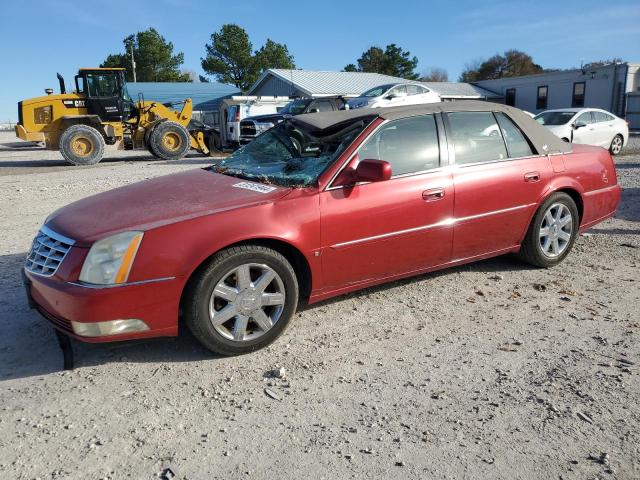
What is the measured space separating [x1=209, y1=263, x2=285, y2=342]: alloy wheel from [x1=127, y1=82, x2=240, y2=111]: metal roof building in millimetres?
43169

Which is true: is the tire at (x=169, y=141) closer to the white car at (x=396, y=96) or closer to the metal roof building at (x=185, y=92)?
the white car at (x=396, y=96)

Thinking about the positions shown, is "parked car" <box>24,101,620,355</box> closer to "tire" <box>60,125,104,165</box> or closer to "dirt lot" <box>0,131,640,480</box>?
"dirt lot" <box>0,131,640,480</box>

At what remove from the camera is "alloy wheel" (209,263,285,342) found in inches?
126

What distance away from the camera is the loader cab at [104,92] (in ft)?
55.3

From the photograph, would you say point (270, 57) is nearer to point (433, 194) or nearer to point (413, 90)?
point (413, 90)

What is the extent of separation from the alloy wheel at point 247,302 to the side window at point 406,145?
1.18m

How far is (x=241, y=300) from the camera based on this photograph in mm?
3250

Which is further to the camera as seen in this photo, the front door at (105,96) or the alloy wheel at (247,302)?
the front door at (105,96)

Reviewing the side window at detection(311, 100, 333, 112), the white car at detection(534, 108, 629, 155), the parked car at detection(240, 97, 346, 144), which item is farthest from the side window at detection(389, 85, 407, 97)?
the white car at detection(534, 108, 629, 155)

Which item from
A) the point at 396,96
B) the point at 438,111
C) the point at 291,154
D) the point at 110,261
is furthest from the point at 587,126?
the point at 110,261

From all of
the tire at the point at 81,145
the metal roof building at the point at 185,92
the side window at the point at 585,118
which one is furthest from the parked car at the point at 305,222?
the metal roof building at the point at 185,92

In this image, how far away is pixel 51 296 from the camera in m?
3.01

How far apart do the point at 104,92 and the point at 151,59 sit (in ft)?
184

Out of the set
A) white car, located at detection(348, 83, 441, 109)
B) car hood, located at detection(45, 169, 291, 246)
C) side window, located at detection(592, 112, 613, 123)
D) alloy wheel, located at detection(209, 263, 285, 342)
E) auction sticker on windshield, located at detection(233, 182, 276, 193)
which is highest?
white car, located at detection(348, 83, 441, 109)
